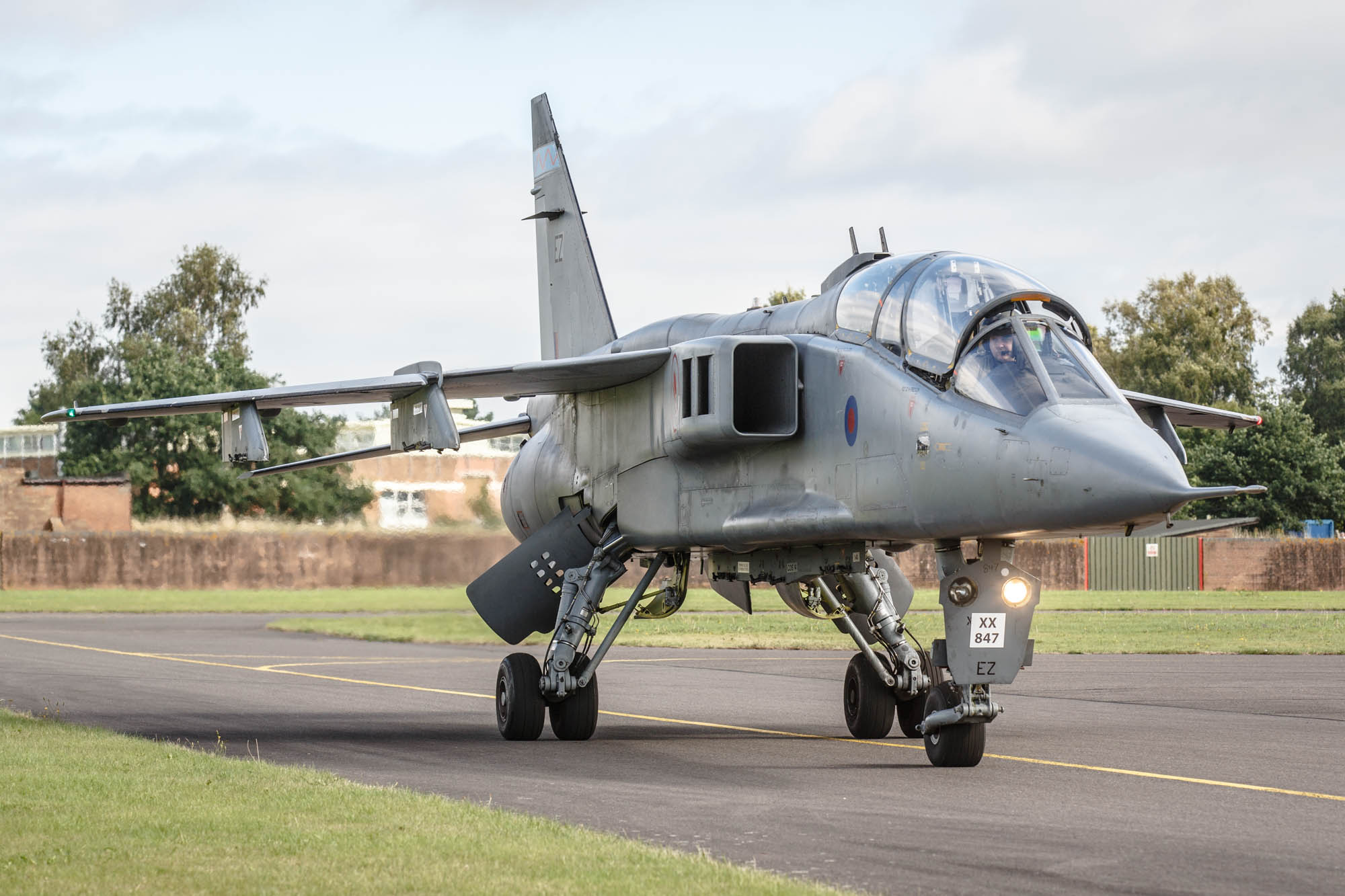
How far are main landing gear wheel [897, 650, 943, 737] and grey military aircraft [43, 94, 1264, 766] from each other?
0.03 meters

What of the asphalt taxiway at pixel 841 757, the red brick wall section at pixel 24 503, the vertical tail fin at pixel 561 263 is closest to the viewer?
the asphalt taxiway at pixel 841 757

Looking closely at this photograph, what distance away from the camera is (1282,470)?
64.4 m

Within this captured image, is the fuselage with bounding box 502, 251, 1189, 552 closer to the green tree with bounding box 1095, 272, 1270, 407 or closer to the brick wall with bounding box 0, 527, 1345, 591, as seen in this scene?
the brick wall with bounding box 0, 527, 1345, 591

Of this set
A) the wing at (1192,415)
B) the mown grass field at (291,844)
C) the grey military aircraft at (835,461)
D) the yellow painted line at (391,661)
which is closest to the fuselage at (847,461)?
the grey military aircraft at (835,461)

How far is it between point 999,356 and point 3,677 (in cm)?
1668

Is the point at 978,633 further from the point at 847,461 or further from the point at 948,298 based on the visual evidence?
the point at 948,298

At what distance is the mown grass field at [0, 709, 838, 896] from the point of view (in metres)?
7.42

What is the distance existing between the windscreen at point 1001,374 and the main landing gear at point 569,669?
4.68 meters

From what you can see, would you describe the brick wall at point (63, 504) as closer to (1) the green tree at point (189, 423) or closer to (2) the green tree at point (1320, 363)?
(1) the green tree at point (189, 423)

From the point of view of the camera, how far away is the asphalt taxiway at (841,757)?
8477 millimetres

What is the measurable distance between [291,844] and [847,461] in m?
5.61

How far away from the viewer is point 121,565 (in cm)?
5603

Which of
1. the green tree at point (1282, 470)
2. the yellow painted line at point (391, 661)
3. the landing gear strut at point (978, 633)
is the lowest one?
the yellow painted line at point (391, 661)

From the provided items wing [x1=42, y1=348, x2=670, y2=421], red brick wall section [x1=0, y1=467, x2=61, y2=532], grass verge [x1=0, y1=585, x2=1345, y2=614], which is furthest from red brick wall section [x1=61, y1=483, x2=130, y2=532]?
wing [x1=42, y1=348, x2=670, y2=421]
